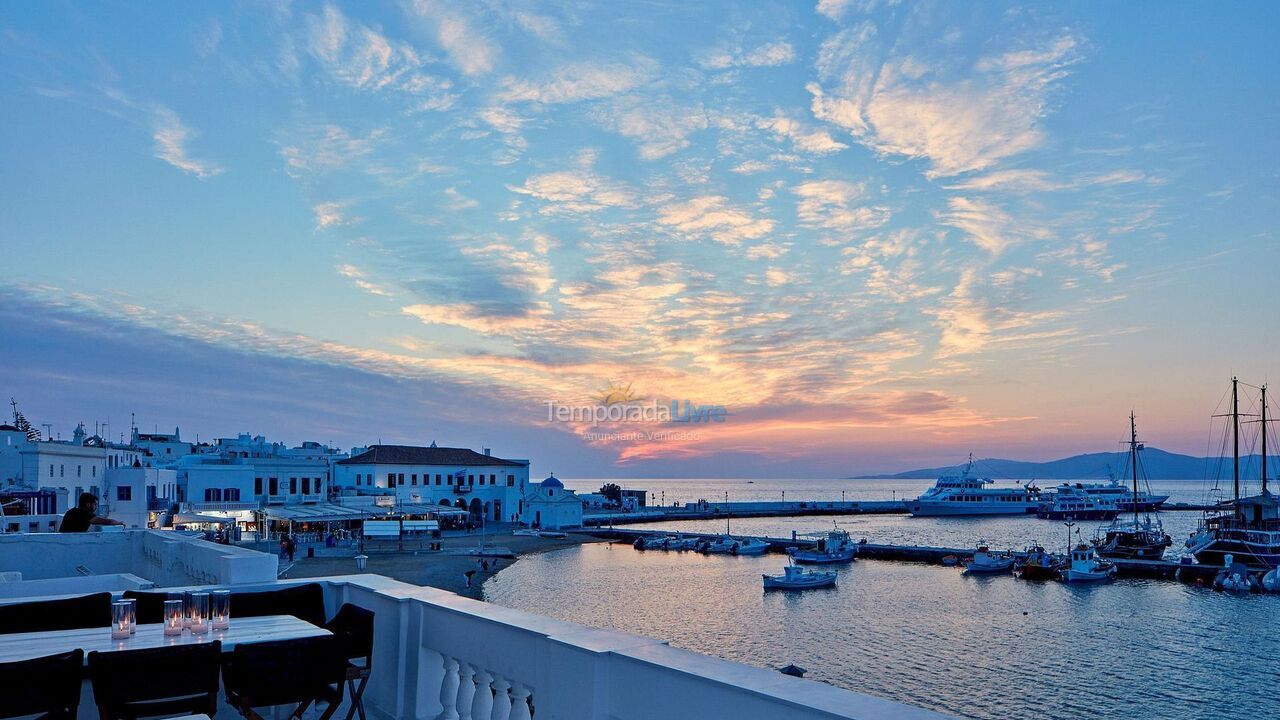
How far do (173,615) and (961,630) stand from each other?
4210cm

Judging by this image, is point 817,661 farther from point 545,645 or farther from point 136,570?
point 545,645

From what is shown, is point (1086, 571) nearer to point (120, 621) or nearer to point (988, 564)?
point (988, 564)

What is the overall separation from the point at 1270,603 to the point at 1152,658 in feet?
71.0

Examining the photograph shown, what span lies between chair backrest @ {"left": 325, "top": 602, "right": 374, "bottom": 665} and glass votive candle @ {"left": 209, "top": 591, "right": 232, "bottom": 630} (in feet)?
2.18

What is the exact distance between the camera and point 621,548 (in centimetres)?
8106

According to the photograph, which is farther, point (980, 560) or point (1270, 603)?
point (980, 560)

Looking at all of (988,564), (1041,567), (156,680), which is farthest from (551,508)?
(156,680)

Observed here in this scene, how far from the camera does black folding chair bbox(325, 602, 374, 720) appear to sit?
5152 millimetres

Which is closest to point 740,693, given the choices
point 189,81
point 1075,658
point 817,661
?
point 189,81

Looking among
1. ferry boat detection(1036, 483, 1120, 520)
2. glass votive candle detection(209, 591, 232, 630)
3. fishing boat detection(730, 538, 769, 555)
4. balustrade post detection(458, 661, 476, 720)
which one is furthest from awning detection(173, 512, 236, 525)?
ferry boat detection(1036, 483, 1120, 520)

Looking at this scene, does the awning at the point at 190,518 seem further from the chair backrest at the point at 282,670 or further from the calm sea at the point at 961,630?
the chair backrest at the point at 282,670

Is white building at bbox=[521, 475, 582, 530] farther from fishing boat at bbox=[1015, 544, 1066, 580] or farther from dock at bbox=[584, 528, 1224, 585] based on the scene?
fishing boat at bbox=[1015, 544, 1066, 580]

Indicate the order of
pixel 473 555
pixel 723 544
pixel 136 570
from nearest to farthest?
pixel 136 570, pixel 473 555, pixel 723 544

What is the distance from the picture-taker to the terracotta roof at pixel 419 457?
7494 cm
